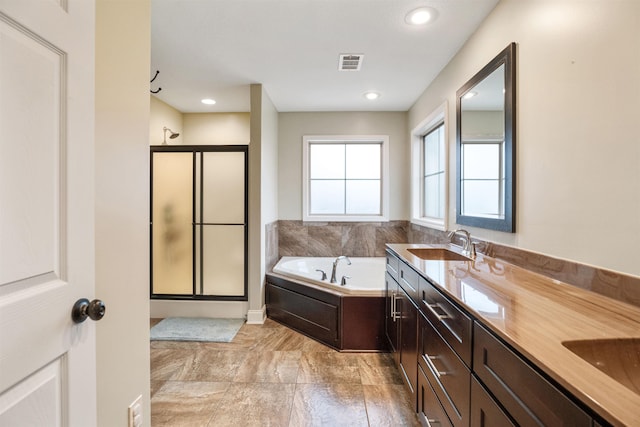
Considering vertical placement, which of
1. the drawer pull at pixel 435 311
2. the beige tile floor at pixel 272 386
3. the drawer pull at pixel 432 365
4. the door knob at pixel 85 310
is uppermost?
the door knob at pixel 85 310

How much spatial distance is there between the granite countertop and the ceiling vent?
1892 mm

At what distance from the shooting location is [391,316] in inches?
89.5

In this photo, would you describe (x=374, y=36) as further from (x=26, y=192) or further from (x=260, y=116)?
(x=26, y=192)

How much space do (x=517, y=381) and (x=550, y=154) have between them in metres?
1.13

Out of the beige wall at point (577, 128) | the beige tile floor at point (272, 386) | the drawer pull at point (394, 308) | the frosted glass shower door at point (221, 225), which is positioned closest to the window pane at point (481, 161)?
the beige wall at point (577, 128)

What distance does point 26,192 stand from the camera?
682 millimetres

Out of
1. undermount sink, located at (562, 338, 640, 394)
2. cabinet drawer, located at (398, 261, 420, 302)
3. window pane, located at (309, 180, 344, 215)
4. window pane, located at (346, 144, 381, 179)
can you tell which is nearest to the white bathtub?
window pane, located at (309, 180, 344, 215)

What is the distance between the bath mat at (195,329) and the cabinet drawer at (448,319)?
6.62ft

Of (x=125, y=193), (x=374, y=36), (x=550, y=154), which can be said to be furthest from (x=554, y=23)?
(x=125, y=193)

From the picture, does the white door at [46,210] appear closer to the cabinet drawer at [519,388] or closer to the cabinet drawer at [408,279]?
the cabinet drawer at [519,388]

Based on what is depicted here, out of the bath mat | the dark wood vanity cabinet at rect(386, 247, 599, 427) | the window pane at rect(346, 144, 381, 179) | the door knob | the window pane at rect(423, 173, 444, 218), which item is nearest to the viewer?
the dark wood vanity cabinet at rect(386, 247, 599, 427)

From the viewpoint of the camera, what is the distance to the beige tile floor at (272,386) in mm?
1750

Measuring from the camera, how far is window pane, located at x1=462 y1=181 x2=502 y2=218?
1.86 meters

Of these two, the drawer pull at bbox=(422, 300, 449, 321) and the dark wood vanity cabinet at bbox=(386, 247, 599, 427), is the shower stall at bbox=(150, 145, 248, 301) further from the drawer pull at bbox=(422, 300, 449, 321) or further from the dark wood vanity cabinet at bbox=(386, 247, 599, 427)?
the drawer pull at bbox=(422, 300, 449, 321)
